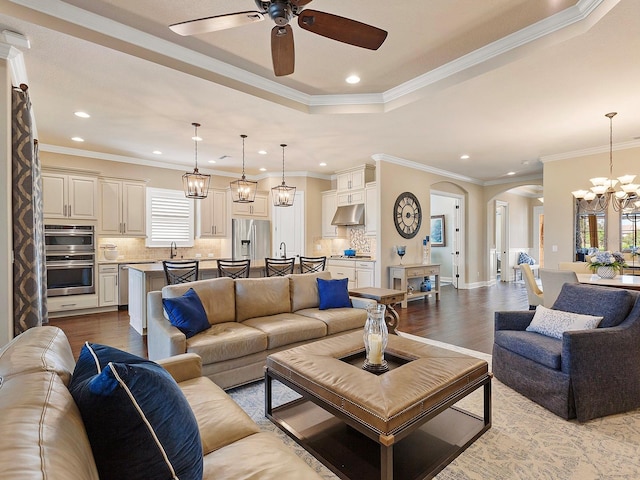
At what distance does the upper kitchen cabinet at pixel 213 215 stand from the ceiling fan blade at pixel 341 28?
589cm

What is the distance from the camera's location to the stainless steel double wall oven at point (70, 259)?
545 centimetres

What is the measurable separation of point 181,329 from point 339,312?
5.43 feet

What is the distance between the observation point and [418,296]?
6727 millimetres

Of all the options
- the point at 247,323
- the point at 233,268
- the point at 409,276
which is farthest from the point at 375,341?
the point at 409,276

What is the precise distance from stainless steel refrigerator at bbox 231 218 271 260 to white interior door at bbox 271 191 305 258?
0.27 metres

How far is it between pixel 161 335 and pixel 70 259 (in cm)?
420

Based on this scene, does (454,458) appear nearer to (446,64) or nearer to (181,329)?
(181,329)

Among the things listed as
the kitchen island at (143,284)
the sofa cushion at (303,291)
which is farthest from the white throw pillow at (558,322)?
the kitchen island at (143,284)

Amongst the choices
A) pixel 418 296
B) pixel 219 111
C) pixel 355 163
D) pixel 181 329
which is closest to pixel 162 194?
pixel 219 111

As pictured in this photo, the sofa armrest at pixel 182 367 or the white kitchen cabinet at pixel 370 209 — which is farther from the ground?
the white kitchen cabinet at pixel 370 209

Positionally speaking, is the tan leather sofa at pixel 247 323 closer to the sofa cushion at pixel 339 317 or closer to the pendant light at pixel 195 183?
the sofa cushion at pixel 339 317

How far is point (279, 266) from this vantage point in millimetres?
5027

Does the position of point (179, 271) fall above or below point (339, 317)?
above

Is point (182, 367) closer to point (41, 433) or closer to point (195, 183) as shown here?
point (41, 433)
